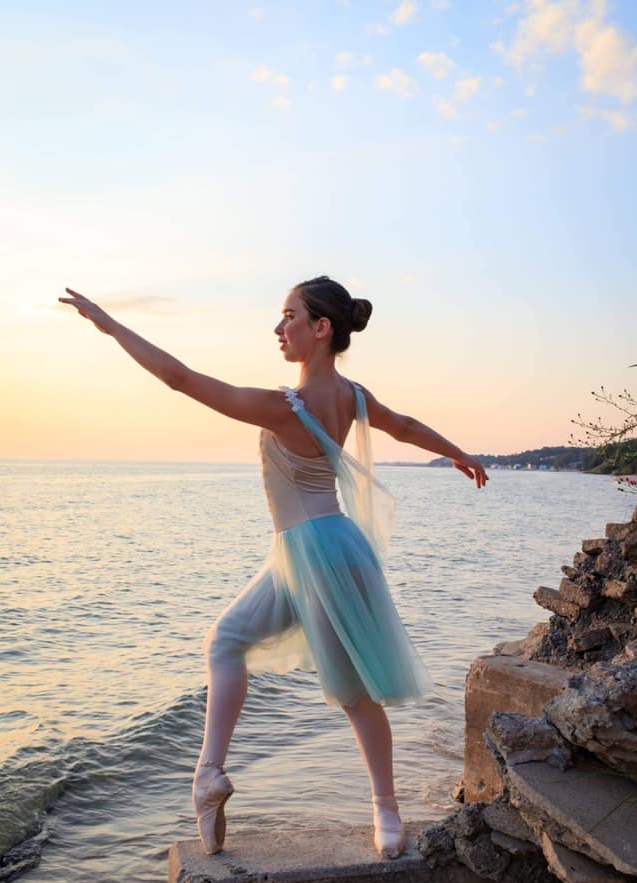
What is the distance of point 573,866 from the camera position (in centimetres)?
265

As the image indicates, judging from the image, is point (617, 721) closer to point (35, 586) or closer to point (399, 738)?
point (399, 738)

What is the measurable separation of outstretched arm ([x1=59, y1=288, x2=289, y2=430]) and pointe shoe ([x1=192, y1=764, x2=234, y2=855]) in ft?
4.28

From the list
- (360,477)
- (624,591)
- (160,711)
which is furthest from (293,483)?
(160,711)

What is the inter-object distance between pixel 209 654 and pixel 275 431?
888mm

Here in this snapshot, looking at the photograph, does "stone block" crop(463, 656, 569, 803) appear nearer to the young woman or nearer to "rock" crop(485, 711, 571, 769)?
the young woman

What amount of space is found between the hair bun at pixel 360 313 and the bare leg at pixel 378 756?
1483mm

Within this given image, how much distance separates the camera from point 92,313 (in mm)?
3318

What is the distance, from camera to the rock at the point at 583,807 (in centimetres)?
254

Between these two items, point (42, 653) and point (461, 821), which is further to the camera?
point (42, 653)

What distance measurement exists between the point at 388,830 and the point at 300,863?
39cm

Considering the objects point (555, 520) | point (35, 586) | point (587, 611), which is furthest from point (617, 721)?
point (555, 520)

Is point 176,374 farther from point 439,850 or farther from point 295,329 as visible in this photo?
point 439,850

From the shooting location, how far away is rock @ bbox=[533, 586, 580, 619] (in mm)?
4766

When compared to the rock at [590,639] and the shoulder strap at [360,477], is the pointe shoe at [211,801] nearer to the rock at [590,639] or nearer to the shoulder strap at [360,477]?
the shoulder strap at [360,477]
